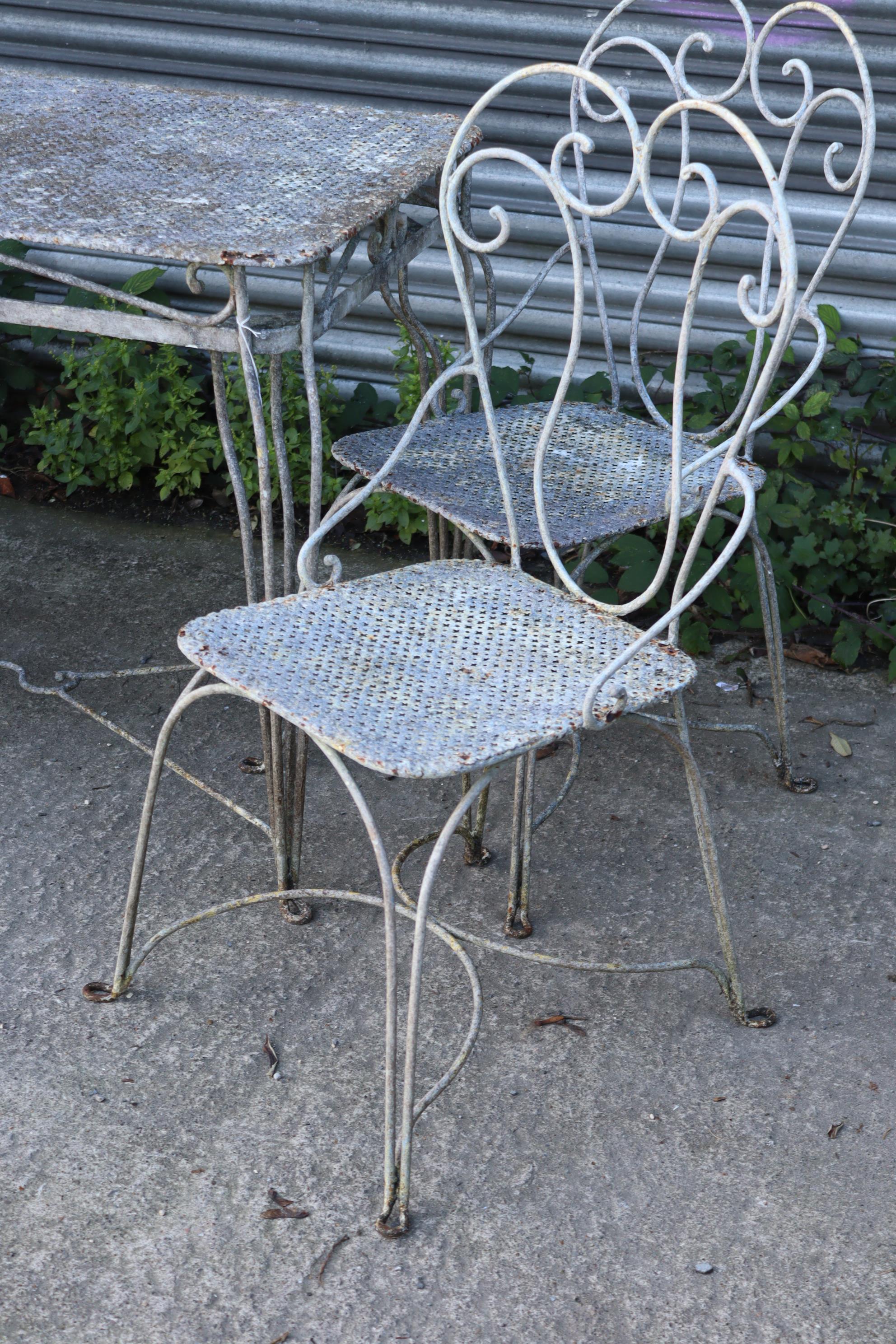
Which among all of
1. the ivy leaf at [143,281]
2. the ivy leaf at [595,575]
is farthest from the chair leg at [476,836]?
the ivy leaf at [143,281]

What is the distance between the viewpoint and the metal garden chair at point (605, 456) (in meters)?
2.23

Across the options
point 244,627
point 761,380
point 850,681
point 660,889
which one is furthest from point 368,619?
point 850,681

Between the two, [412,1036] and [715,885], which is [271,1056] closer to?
[412,1036]

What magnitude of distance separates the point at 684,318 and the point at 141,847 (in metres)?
1.18

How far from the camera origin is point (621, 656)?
1712mm

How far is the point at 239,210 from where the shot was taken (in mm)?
2057

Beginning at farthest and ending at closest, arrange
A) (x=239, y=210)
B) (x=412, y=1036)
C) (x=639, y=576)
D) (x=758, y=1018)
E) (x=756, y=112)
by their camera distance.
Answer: (x=756, y=112), (x=639, y=576), (x=758, y=1018), (x=239, y=210), (x=412, y=1036)


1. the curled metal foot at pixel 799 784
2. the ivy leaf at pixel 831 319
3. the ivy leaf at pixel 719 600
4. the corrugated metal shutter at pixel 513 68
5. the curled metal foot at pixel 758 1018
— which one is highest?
the corrugated metal shutter at pixel 513 68

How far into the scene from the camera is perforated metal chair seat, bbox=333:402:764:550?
226cm

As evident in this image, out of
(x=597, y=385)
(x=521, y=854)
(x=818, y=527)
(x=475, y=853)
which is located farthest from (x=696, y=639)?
(x=521, y=854)

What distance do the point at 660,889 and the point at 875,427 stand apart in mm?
1607

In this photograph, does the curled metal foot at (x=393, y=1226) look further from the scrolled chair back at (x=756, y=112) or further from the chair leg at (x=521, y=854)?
the scrolled chair back at (x=756, y=112)

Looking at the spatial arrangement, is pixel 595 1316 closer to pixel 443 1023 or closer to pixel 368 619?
pixel 443 1023

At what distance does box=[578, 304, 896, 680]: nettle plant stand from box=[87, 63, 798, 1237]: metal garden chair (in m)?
0.99
